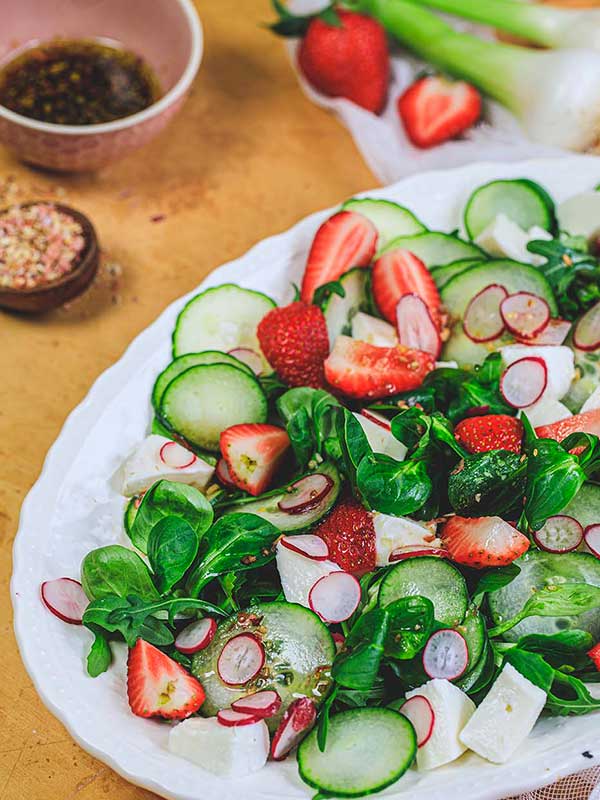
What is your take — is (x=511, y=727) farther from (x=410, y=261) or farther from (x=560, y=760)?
(x=410, y=261)

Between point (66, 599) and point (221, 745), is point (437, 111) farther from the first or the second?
point (221, 745)

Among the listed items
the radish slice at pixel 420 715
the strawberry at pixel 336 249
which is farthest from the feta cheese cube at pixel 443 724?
the strawberry at pixel 336 249

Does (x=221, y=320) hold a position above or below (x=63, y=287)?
above

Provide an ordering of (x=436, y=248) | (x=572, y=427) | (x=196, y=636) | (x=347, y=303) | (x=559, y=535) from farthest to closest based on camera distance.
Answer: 1. (x=436, y=248)
2. (x=347, y=303)
3. (x=572, y=427)
4. (x=559, y=535)
5. (x=196, y=636)

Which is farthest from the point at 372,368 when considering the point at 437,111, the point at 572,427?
the point at 437,111

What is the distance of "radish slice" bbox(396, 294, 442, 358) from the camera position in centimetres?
194

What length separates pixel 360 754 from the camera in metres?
1.42

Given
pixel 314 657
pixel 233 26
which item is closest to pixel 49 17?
pixel 233 26

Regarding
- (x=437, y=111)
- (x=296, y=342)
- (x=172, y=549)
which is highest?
(x=437, y=111)

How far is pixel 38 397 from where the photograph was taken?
7.13ft

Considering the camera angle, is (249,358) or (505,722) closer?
(505,722)

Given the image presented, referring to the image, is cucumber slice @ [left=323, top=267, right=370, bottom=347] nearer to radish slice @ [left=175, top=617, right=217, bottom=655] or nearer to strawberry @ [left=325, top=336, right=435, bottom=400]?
strawberry @ [left=325, top=336, right=435, bottom=400]

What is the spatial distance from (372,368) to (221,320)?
1.12ft

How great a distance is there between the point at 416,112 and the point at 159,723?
5.99 feet
